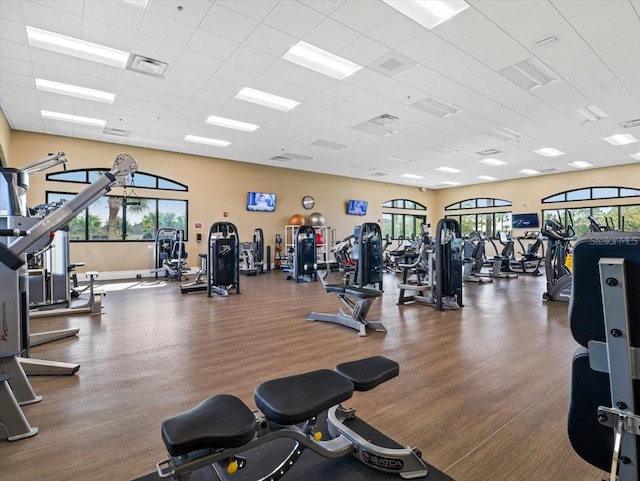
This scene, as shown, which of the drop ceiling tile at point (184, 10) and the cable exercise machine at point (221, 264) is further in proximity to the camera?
the cable exercise machine at point (221, 264)

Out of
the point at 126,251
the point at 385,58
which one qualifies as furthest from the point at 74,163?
the point at 385,58

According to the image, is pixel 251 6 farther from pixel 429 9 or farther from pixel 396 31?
pixel 429 9

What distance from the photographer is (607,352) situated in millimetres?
960

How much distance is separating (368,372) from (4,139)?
8899mm

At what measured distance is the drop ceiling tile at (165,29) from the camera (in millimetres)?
3923

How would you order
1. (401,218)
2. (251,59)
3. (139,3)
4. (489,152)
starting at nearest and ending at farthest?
(139,3) → (251,59) → (489,152) → (401,218)

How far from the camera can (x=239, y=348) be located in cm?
332

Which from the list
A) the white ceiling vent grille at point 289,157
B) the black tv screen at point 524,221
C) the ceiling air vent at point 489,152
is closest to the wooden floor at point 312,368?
the ceiling air vent at point 489,152

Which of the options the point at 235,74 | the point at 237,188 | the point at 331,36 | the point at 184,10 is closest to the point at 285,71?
the point at 235,74

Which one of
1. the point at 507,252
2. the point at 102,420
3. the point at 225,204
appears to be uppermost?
the point at 225,204

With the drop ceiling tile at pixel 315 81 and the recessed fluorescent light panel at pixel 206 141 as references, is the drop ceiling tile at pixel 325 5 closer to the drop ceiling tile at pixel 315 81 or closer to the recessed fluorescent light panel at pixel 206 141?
the drop ceiling tile at pixel 315 81

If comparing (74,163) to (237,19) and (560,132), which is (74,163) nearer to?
(237,19)

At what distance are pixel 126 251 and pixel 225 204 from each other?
3164 mm

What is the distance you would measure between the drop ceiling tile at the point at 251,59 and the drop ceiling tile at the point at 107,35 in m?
1.28
